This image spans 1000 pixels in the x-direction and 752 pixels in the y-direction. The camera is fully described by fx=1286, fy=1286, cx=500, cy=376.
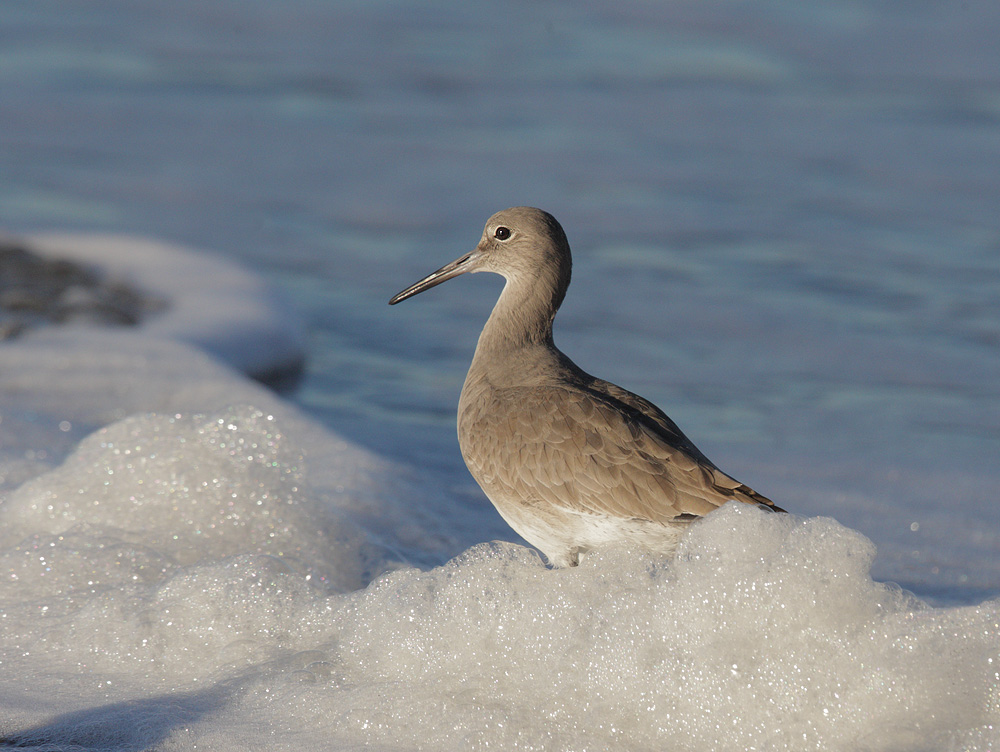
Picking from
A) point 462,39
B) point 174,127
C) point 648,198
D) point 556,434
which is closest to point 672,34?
point 462,39

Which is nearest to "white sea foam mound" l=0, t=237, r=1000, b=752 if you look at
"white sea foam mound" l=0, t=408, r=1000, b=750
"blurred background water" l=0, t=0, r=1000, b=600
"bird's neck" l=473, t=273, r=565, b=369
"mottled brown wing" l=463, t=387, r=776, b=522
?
"white sea foam mound" l=0, t=408, r=1000, b=750

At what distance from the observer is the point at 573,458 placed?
388 centimetres

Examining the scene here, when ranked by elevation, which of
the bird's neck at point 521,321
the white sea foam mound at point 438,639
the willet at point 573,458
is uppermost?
the bird's neck at point 521,321

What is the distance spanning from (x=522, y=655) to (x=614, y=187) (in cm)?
658

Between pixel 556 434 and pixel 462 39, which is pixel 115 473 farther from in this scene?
pixel 462 39

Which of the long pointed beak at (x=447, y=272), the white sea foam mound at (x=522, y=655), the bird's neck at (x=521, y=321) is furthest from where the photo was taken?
the long pointed beak at (x=447, y=272)

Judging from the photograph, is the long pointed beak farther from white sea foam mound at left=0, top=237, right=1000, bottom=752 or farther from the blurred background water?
the blurred background water

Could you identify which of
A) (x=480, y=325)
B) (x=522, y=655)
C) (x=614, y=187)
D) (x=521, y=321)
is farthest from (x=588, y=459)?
(x=614, y=187)

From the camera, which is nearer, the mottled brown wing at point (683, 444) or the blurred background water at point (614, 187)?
the mottled brown wing at point (683, 444)

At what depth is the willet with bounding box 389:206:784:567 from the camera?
3.77 meters

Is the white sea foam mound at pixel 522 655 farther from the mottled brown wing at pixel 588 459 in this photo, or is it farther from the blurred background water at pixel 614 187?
the blurred background water at pixel 614 187

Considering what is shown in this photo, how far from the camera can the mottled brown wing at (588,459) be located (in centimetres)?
375

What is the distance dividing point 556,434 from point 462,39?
35.3ft

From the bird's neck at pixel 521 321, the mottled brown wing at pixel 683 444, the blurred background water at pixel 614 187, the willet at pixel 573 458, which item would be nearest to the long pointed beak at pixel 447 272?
the bird's neck at pixel 521 321
